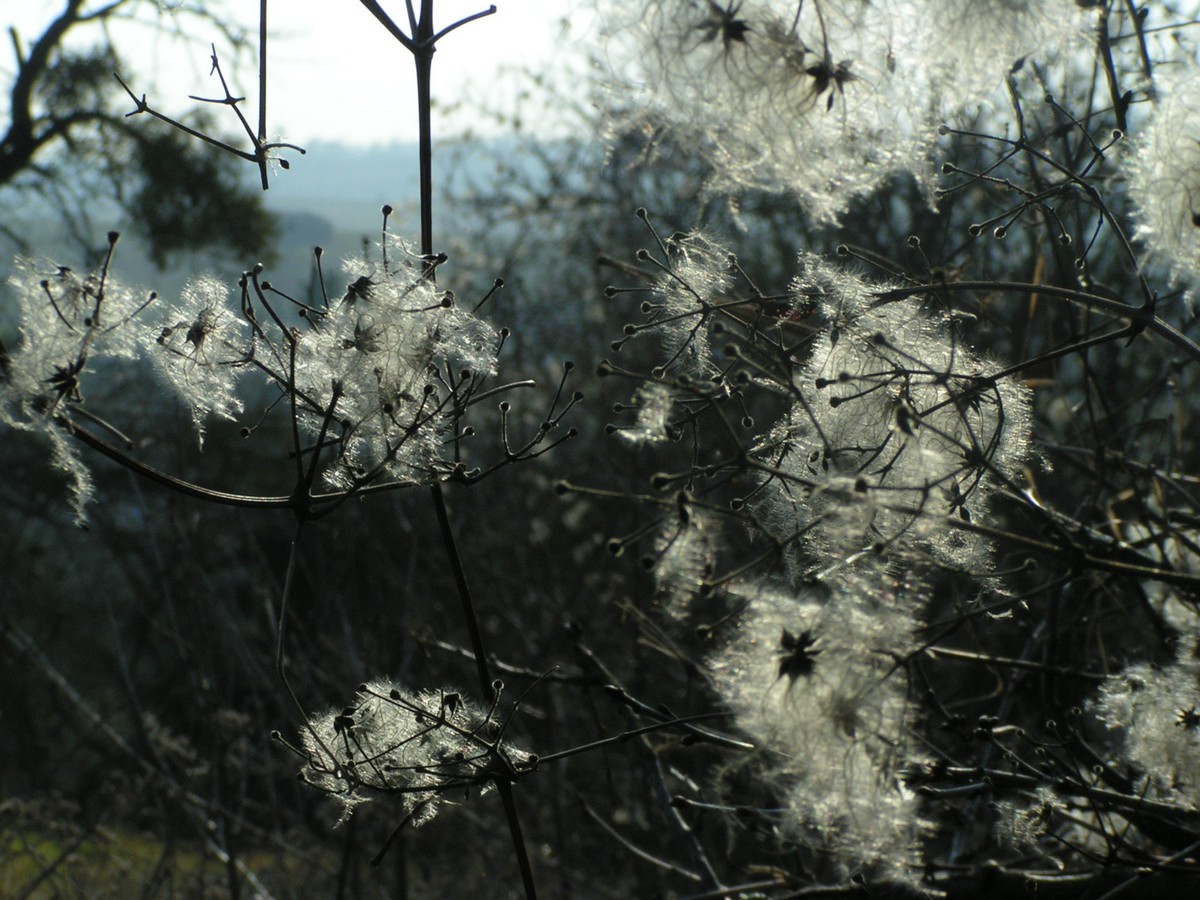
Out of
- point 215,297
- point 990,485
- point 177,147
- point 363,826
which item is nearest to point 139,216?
point 177,147

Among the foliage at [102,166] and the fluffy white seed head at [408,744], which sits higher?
the foliage at [102,166]

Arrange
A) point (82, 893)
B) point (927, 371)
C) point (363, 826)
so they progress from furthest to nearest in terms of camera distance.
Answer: point (363, 826), point (82, 893), point (927, 371)

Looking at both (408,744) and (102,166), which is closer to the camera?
(408,744)

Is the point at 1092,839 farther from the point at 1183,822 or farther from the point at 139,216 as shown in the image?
the point at 139,216

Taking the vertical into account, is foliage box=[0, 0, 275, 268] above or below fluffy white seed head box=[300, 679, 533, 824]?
above

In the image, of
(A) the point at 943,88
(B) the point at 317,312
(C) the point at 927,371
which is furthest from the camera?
(A) the point at 943,88

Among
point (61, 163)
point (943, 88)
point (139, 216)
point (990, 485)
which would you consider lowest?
point (990, 485)

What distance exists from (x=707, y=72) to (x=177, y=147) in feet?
27.6

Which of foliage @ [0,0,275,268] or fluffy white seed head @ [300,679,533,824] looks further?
foliage @ [0,0,275,268]

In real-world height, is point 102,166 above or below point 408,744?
above

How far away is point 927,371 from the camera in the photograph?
1.40 meters

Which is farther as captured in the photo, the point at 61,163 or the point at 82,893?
the point at 61,163

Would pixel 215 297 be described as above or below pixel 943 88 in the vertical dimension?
below

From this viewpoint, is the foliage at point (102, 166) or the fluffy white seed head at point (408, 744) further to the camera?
Result: the foliage at point (102, 166)
